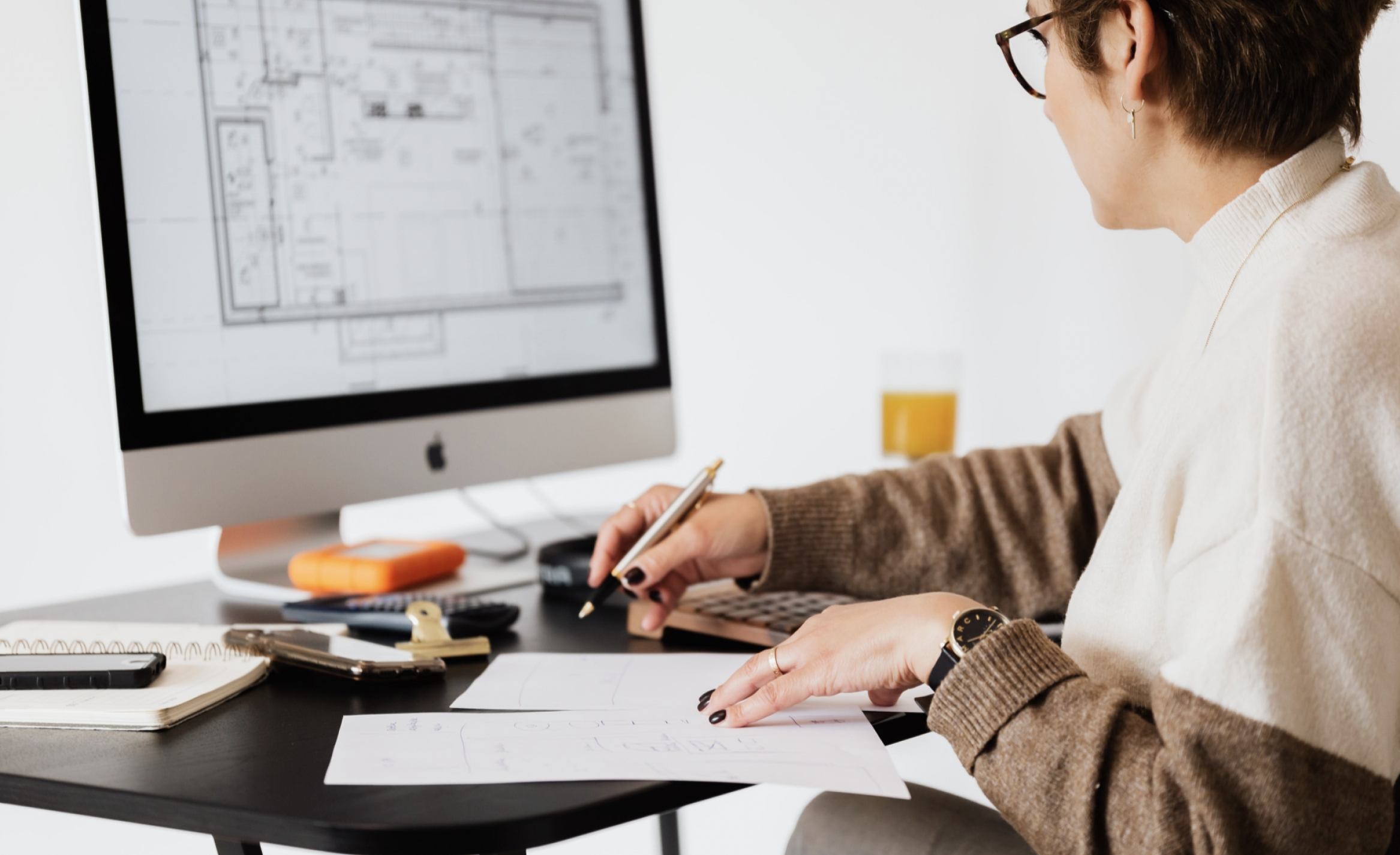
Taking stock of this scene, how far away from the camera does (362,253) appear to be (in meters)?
1.07

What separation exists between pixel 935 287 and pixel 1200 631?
1.19m

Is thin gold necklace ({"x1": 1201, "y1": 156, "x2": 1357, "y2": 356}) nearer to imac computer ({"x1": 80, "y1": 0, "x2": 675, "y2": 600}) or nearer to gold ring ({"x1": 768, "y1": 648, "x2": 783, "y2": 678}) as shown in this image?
gold ring ({"x1": 768, "y1": 648, "x2": 783, "y2": 678})

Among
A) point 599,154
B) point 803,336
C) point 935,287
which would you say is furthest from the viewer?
point 803,336

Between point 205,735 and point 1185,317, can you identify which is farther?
point 1185,317

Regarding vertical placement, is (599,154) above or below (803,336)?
above

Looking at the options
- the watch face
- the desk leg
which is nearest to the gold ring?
the watch face

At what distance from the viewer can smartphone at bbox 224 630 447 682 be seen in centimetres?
77

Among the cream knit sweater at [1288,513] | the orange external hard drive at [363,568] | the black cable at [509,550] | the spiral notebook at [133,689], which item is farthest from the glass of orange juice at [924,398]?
the spiral notebook at [133,689]

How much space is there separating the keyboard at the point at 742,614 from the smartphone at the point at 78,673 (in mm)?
348

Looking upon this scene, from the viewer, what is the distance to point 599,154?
1274 mm

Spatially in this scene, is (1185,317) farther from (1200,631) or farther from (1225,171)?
(1200,631)

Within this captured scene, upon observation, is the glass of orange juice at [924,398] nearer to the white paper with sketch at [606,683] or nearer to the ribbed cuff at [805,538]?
the ribbed cuff at [805,538]

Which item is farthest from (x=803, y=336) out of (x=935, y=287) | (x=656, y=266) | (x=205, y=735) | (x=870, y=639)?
(x=205, y=735)

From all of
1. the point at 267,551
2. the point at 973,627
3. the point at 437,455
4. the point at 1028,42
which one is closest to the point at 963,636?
the point at 973,627
